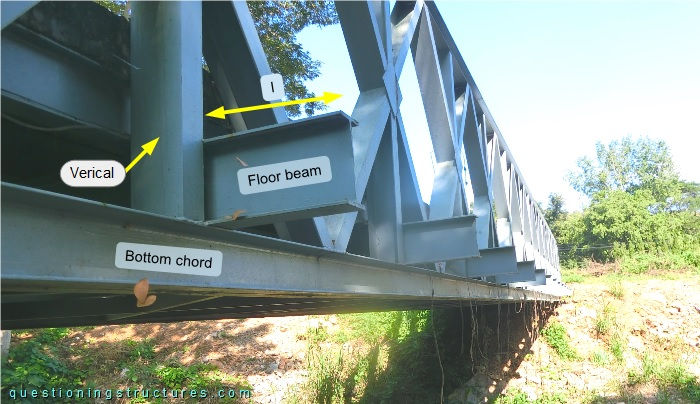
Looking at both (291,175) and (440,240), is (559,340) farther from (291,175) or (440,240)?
(291,175)

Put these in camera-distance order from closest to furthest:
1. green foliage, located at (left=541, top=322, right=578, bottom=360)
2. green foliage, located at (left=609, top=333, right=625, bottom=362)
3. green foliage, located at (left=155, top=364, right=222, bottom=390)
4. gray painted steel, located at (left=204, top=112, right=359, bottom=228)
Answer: gray painted steel, located at (left=204, top=112, right=359, bottom=228), green foliage, located at (left=155, top=364, right=222, bottom=390), green foliage, located at (left=609, top=333, right=625, bottom=362), green foliage, located at (left=541, top=322, right=578, bottom=360)

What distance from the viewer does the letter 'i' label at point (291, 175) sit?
1.96 metres

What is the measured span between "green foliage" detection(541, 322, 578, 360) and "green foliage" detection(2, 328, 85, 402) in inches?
516

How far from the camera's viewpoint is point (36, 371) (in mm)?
12273

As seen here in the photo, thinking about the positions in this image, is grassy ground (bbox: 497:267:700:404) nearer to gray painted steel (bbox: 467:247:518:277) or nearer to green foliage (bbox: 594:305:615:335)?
green foliage (bbox: 594:305:615:335)

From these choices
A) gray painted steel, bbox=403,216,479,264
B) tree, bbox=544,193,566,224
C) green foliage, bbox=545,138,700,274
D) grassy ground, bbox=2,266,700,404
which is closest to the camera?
gray painted steel, bbox=403,216,479,264

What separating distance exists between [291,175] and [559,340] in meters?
16.2

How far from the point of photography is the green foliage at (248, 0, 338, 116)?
11.6 m

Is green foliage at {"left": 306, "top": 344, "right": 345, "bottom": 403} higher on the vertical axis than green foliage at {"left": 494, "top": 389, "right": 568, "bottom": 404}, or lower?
higher

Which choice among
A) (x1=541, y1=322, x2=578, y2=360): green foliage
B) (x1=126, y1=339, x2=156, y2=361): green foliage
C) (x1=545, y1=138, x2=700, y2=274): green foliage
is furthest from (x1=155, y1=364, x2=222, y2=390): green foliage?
(x1=545, y1=138, x2=700, y2=274): green foliage

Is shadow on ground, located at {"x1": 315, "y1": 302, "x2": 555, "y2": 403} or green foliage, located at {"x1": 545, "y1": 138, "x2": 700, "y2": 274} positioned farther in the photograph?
green foliage, located at {"x1": 545, "y1": 138, "x2": 700, "y2": 274}

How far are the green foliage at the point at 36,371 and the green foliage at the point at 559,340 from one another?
43.0 ft

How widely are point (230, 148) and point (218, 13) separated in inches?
27.9

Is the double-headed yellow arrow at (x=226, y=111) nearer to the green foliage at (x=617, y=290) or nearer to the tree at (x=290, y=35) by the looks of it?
the tree at (x=290, y=35)
